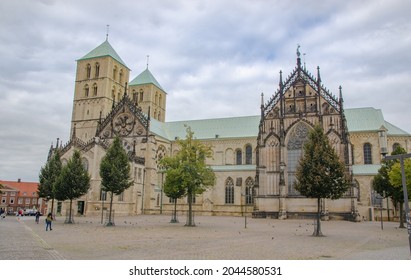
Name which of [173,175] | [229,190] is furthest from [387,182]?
[229,190]

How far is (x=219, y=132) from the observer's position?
2800 inches

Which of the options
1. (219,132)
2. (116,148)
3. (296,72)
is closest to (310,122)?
(296,72)

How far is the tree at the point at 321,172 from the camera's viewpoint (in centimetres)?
2727

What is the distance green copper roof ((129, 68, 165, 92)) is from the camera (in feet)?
292

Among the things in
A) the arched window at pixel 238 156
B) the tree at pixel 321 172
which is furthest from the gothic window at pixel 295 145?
the tree at pixel 321 172

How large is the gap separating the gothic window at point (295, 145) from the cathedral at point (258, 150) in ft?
0.50

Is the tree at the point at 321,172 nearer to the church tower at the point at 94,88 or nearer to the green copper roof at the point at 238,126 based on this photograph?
the green copper roof at the point at 238,126

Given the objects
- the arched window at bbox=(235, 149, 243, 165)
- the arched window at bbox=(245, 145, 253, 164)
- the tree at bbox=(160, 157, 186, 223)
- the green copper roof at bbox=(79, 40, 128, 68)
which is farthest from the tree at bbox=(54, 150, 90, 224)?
the green copper roof at bbox=(79, 40, 128, 68)

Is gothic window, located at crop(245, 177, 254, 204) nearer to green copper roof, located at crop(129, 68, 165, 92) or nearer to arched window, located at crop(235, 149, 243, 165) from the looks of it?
arched window, located at crop(235, 149, 243, 165)

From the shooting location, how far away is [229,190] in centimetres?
6150

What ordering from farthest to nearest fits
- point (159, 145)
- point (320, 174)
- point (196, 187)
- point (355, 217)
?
1. point (159, 145)
2. point (355, 217)
3. point (196, 187)
4. point (320, 174)

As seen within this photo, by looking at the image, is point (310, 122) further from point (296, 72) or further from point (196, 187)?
point (196, 187)

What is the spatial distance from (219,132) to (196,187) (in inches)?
1471

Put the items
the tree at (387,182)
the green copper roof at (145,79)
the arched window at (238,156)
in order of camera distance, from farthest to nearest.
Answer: the green copper roof at (145,79) → the arched window at (238,156) → the tree at (387,182)
